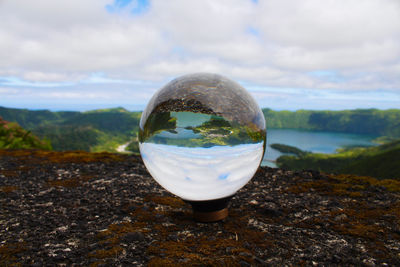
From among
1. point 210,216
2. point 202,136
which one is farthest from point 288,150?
point 202,136

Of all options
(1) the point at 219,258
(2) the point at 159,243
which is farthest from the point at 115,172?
(1) the point at 219,258

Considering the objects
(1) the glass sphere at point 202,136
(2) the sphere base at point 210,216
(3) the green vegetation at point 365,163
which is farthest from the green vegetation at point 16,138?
(3) the green vegetation at point 365,163

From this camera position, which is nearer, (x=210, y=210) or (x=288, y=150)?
(x=210, y=210)

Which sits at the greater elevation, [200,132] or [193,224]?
[200,132]

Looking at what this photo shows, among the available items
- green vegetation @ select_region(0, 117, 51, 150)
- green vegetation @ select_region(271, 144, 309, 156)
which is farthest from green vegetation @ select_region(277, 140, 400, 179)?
green vegetation @ select_region(271, 144, 309, 156)

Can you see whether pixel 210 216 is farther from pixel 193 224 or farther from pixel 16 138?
pixel 16 138

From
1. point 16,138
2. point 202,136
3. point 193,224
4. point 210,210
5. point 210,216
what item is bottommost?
point 193,224
